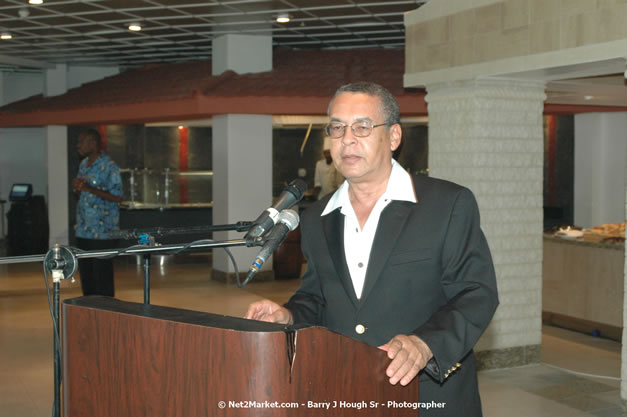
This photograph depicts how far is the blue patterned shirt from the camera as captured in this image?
6.74 meters

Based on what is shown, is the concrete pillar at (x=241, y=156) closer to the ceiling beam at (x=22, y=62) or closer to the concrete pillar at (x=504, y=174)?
the ceiling beam at (x=22, y=62)

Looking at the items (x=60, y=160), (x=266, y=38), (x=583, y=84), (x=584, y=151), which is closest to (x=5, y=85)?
(x=60, y=160)

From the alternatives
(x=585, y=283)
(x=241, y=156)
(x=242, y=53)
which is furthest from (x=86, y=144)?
(x=585, y=283)

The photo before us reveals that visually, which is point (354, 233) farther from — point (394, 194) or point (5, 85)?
point (5, 85)

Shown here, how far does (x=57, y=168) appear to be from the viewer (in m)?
13.3

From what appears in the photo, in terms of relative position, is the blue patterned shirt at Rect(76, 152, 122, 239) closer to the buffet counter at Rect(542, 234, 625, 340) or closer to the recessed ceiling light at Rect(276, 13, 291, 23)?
the recessed ceiling light at Rect(276, 13, 291, 23)

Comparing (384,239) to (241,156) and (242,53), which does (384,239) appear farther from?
(242,53)

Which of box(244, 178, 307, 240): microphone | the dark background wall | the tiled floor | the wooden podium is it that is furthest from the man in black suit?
the dark background wall

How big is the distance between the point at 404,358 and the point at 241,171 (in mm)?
8225

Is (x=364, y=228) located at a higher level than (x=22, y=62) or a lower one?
lower

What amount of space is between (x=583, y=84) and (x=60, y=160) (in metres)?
9.69

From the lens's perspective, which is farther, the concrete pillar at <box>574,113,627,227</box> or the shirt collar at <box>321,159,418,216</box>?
the concrete pillar at <box>574,113,627,227</box>

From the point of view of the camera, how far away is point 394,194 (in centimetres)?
209

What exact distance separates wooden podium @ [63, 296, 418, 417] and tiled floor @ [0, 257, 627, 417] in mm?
3526
